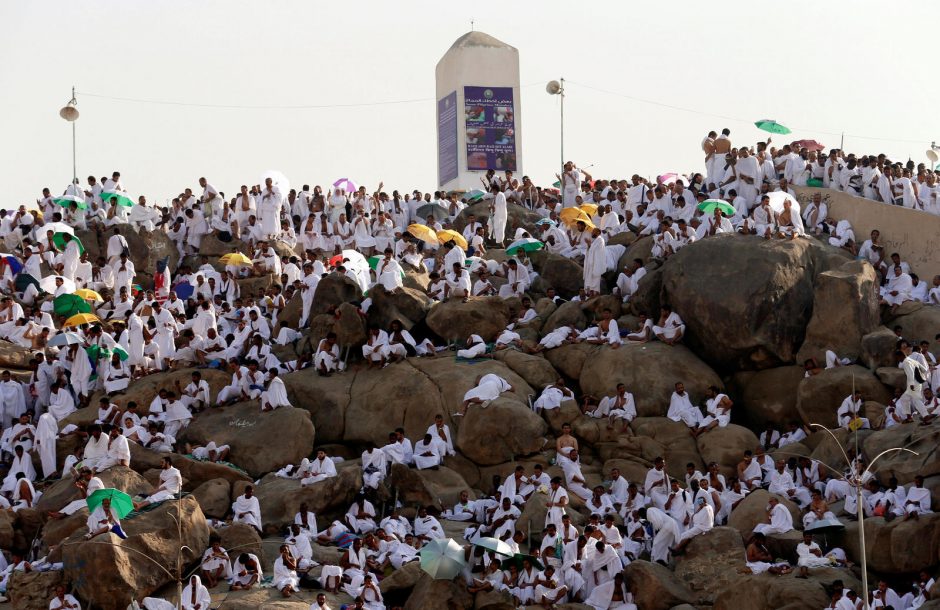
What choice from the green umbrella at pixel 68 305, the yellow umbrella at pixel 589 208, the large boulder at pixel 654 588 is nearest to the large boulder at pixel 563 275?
the yellow umbrella at pixel 589 208

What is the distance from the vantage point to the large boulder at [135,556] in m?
24.2

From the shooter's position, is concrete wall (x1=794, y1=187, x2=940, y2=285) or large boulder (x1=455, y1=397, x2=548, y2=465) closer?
large boulder (x1=455, y1=397, x2=548, y2=465)

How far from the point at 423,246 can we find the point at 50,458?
12.3m

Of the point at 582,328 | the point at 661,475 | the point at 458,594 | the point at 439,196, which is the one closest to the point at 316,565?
the point at 458,594

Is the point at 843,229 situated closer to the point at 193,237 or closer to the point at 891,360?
the point at 891,360

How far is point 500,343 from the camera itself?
3105 cm

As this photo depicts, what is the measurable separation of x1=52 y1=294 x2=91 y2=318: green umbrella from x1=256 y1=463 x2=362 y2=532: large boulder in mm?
8617

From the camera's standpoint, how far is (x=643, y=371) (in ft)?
96.6

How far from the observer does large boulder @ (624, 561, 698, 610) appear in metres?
23.8

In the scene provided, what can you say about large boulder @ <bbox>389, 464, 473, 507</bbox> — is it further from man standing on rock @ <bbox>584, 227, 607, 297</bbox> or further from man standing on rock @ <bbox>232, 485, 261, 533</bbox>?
man standing on rock @ <bbox>584, 227, 607, 297</bbox>

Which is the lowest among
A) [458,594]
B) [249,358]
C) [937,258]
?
[458,594]

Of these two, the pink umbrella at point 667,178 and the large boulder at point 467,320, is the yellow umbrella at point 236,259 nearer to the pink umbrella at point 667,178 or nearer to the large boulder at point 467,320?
the large boulder at point 467,320

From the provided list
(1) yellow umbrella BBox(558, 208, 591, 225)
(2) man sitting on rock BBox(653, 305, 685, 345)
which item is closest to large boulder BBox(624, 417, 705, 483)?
(2) man sitting on rock BBox(653, 305, 685, 345)

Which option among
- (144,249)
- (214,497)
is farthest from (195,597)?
(144,249)
